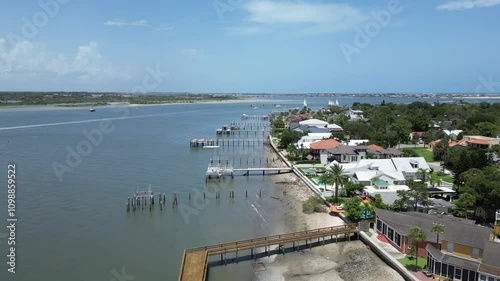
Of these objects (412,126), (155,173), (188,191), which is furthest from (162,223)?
(412,126)

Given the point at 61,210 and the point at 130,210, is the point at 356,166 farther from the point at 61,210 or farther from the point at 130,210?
the point at 61,210

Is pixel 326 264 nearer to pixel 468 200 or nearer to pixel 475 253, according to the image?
pixel 475 253

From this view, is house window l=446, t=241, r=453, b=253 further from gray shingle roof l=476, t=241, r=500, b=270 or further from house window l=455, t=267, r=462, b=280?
gray shingle roof l=476, t=241, r=500, b=270

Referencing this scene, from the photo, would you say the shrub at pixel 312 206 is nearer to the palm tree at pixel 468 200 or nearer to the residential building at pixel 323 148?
the palm tree at pixel 468 200

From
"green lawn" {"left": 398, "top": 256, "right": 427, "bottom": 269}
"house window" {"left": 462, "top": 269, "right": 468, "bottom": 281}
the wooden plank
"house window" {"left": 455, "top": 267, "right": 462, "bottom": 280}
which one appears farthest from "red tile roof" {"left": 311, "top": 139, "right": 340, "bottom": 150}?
"house window" {"left": 462, "top": 269, "right": 468, "bottom": 281}

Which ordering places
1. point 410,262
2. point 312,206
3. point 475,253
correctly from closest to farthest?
point 475,253 < point 410,262 < point 312,206

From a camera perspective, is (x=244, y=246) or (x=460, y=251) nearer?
(x=460, y=251)

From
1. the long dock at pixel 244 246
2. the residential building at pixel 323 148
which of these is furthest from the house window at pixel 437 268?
the residential building at pixel 323 148

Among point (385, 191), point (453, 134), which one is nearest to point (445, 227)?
point (385, 191)
